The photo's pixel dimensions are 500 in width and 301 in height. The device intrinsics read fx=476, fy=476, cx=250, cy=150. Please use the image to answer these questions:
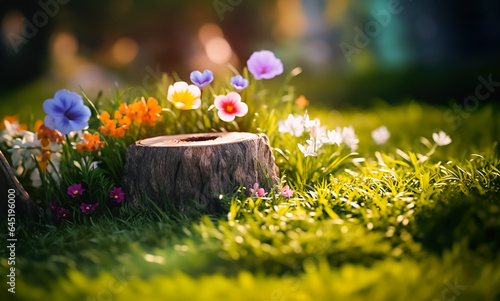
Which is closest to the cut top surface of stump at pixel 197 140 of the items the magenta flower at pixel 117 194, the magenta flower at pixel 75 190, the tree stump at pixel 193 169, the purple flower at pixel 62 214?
the tree stump at pixel 193 169

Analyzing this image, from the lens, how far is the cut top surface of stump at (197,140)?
9.23 feet

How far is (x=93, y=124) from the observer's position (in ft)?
11.4

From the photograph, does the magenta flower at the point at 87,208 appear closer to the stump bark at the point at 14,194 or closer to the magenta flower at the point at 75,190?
the magenta flower at the point at 75,190

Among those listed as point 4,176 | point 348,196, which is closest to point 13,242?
point 4,176

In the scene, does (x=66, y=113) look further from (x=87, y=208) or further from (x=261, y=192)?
(x=261, y=192)

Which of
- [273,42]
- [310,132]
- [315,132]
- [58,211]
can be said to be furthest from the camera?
[273,42]

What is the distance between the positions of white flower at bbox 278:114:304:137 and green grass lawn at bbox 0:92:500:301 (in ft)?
0.55

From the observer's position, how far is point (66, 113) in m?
3.05

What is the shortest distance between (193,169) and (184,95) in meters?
0.59

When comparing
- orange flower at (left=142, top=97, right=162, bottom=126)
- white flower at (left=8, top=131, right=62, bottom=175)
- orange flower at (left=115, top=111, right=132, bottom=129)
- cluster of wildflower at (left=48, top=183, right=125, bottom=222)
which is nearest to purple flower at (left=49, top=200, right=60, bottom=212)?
cluster of wildflower at (left=48, top=183, right=125, bottom=222)

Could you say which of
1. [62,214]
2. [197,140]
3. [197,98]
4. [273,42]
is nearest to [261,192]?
[197,140]

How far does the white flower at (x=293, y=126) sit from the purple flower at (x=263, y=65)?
336 mm

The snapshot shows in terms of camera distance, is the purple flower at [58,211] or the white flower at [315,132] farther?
the white flower at [315,132]

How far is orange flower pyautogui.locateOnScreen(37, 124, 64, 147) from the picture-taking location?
3305 millimetres
